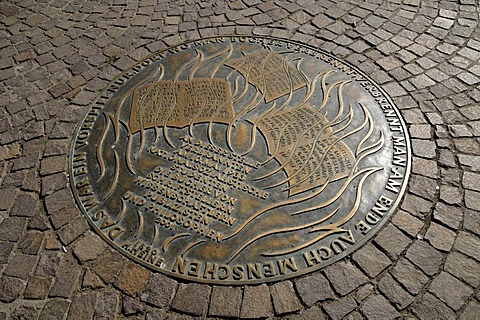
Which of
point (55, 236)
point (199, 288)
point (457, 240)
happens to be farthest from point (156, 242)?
point (457, 240)

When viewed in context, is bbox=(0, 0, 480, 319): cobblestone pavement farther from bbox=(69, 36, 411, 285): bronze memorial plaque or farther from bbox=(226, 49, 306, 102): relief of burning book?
bbox=(226, 49, 306, 102): relief of burning book

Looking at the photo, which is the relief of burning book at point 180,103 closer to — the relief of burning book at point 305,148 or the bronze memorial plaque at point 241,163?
the bronze memorial plaque at point 241,163

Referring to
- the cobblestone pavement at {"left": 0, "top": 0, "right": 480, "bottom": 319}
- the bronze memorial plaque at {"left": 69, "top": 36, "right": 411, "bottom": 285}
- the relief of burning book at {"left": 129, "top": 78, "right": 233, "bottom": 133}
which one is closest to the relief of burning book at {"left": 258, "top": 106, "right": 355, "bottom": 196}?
the bronze memorial plaque at {"left": 69, "top": 36, "right": 411, "bottom": 285}

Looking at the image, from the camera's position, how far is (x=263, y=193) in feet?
9.50

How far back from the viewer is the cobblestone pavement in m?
2.48

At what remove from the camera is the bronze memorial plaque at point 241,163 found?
2684 mm

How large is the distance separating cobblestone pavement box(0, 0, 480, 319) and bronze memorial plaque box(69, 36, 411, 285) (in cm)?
13

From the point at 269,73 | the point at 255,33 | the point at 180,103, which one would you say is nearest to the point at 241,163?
the point at 180,103

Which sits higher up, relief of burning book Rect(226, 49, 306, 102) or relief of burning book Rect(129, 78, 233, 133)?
relief of burning book Rect(226, 49, 306, 102)

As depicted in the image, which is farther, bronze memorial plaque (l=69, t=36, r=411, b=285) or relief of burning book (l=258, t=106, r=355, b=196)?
relief of burning book (l=258, t=106, r=355, b=196)

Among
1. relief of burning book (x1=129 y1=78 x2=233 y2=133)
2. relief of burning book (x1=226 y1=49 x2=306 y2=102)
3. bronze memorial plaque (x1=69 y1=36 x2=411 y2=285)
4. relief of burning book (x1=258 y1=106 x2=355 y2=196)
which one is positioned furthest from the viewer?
relief of burning book (x1=226 y1=49 x2=306 y2=102)

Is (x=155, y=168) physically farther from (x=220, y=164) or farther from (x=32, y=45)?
(x=32, y=45)

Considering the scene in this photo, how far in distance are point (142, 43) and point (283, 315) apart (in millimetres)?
3172

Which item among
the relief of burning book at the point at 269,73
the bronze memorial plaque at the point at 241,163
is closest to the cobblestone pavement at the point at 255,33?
the bronze memorial plaque at the point at 241,163
